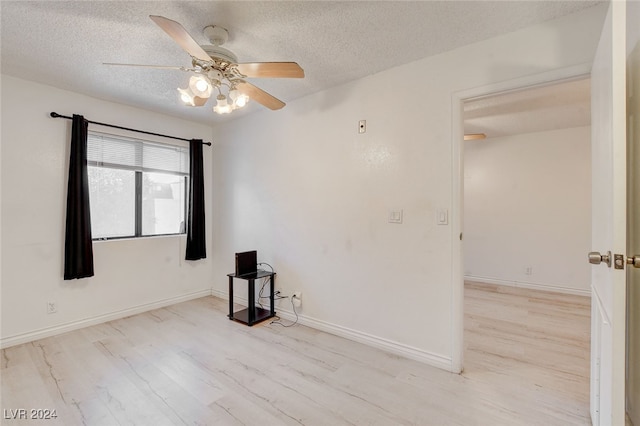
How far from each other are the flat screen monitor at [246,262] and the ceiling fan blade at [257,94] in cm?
166

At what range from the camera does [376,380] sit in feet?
6.82

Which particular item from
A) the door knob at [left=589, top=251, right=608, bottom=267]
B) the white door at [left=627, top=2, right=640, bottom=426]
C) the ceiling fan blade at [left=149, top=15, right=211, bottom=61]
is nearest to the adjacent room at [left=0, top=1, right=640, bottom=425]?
the ceiling fan blade at [left=149, top=15, right=211, bottom=61]

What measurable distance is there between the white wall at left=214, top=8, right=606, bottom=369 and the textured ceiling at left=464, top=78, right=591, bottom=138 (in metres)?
Answer: 0.71

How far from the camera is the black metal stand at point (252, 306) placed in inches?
123

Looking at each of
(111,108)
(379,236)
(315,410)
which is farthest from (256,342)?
(111,108)

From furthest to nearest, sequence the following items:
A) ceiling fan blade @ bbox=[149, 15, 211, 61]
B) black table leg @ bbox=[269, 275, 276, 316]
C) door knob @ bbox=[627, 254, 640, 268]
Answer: black table leg @ bbox=[269, 275, 276, 316]
ceiling fan blade @ bbox=[149, 15, 211, 61]
door knob @ bbox=[627, 254, 640, 268]

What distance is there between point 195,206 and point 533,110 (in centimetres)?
435

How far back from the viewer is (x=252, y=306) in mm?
3215

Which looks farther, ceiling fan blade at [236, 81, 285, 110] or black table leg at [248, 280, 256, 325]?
black table leg at [248, 280, 256, 325]

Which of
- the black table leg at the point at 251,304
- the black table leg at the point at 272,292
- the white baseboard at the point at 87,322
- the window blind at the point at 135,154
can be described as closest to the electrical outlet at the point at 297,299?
the black table leg at the point at 272,292

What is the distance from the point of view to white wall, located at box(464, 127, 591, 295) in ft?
13.4

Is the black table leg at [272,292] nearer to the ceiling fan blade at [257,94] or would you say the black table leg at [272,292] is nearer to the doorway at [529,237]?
the ceiling fan blade at [257,94]

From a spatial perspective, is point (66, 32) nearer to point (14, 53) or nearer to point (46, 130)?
point (14, 53)

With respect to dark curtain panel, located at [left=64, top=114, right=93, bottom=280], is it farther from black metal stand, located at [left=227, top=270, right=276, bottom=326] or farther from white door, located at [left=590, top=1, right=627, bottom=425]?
white door, located at [left=590, top=1, right=627, bottom=425]
